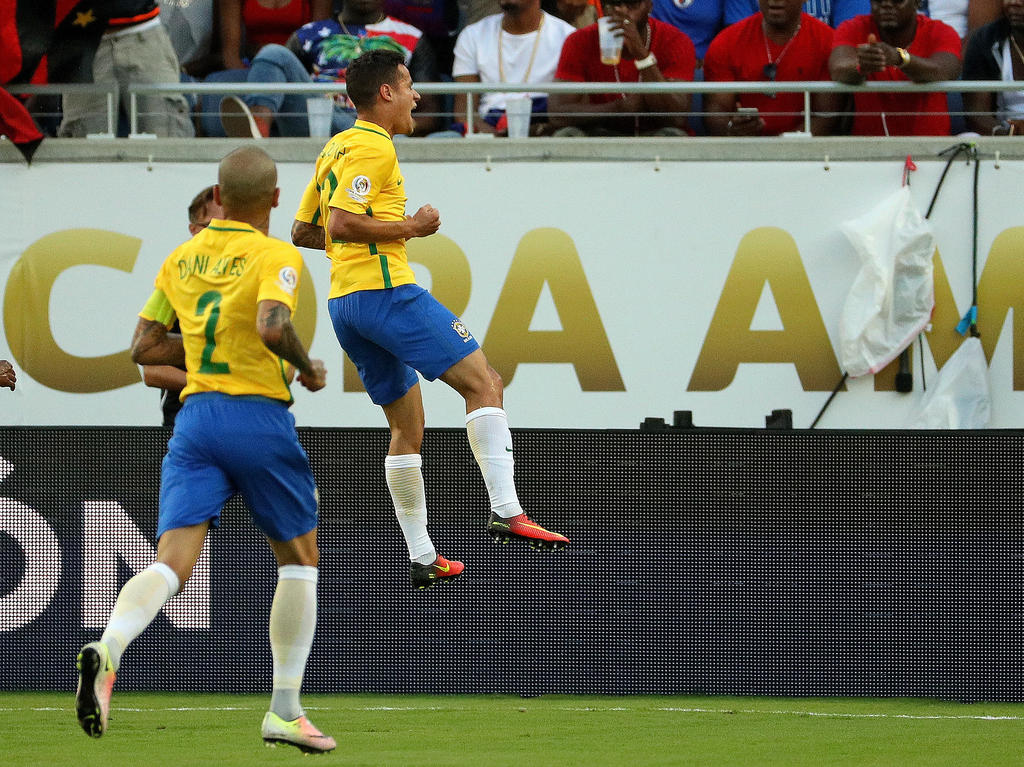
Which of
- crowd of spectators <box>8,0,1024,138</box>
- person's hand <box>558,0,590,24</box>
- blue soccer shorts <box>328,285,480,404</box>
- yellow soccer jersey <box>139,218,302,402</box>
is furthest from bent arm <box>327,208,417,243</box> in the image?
person's hand <box>558,0,590,24</box>

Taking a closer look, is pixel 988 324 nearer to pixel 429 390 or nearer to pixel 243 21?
pixel 429 390

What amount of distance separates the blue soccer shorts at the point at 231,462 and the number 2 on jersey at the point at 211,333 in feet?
0.30

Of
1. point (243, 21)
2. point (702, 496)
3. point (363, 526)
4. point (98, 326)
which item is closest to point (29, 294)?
point (98, 326)

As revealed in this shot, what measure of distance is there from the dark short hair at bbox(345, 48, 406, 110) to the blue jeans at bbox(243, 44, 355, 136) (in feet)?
14.0

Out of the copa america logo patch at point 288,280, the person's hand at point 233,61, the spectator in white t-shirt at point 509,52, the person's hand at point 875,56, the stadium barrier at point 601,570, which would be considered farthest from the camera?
the person's hand at point 233,61

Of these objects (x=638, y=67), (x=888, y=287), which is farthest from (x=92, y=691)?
(x=638, y=67)

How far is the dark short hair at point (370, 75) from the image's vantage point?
6.10 meters

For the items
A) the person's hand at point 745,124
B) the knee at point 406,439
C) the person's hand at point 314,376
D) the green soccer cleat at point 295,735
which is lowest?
the green soccer cleat at point 295,735

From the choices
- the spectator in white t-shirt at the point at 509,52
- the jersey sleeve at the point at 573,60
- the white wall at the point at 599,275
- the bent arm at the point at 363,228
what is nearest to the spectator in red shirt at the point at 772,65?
the white wall at the point at 599,275

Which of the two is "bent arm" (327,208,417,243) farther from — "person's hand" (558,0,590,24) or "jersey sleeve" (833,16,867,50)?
"person's hand" (558,0,590,24)

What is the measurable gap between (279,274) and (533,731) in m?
2.50

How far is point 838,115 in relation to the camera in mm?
10250

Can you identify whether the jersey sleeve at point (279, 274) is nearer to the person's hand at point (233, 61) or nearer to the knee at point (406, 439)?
the knee at point (406, 439)

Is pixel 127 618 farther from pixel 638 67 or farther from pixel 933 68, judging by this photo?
pixel 933 68
